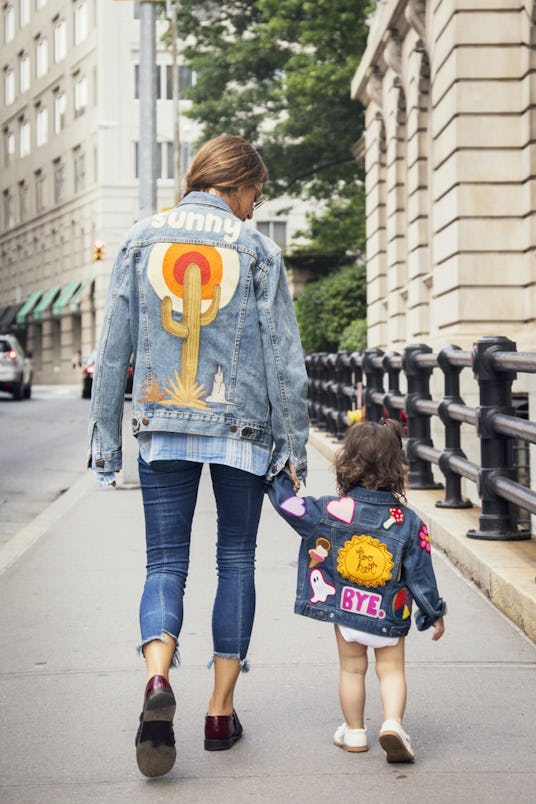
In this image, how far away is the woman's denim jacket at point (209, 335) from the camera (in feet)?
13.3

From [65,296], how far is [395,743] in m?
58.0

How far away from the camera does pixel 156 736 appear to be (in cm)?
378

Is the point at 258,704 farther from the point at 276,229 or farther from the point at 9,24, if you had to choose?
the point at 9,24

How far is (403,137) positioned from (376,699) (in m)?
17.8

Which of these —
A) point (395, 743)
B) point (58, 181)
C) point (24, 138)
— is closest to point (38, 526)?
point (395, 743)

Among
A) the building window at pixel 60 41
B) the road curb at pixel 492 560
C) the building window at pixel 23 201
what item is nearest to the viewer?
the road curb at pixel 492 560

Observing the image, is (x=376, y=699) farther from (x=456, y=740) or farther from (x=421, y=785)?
(x=421, y=785)

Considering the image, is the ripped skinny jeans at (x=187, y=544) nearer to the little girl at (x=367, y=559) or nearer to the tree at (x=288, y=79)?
the little girl at (x=367, y=559)

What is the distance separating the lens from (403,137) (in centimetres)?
2156

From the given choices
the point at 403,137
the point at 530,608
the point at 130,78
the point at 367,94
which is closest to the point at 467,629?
the point at 530,608

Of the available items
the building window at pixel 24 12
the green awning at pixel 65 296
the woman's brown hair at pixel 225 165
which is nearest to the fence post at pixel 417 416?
the woman's brown hair at pixel 225 165

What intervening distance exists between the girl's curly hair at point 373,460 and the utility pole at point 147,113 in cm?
936

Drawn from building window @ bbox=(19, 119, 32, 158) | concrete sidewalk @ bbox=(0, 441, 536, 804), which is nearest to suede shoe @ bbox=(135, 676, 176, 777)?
concrete sidewalk @ bbox=(0, 441, 536, 804)

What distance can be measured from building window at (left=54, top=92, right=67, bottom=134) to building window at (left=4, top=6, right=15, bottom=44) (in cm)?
898
